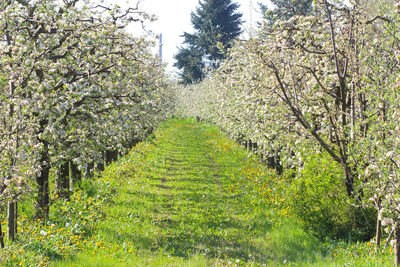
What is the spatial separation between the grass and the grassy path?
1.0 inches

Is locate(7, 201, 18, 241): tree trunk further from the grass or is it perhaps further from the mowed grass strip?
the mowed grass strip

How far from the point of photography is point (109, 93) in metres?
10.3

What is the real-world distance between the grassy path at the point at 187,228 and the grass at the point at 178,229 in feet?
0.08

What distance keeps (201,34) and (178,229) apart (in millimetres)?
60088

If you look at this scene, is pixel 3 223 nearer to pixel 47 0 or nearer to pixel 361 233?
pixel 47 0

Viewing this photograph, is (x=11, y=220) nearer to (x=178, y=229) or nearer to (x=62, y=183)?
(x=62, y=183)

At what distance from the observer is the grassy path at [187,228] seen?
808cm

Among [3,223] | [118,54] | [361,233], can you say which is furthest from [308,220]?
[3,223]

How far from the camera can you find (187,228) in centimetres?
1050

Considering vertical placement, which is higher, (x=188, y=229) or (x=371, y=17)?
(x=371, y=17)

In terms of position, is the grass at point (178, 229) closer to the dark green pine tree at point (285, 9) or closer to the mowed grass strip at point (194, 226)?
the mowed grass strip at point (194, 226)

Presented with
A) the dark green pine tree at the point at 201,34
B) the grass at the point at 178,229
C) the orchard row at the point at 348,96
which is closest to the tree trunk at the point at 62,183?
the grass at the point at 178,229

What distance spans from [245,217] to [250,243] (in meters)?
2.14

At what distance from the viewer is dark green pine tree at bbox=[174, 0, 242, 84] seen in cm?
6681
